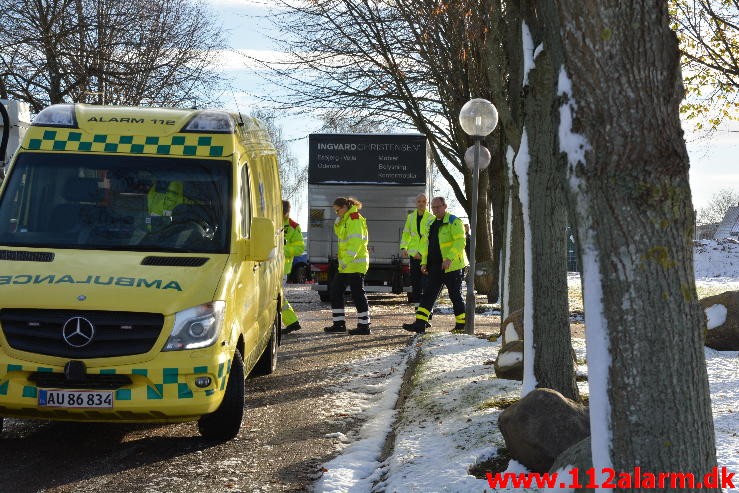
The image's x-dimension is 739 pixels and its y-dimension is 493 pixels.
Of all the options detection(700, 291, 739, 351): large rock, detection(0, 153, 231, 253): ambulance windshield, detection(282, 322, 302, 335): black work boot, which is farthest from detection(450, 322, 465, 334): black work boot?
detection(0, 153, 231, 253): ambulance windshield

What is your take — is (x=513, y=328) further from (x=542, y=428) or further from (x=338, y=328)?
(x=338, y=328)

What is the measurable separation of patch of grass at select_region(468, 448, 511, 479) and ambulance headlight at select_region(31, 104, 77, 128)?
4.03m

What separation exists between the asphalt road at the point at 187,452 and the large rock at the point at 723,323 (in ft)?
12.7

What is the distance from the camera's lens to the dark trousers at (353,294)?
1359 centimetres

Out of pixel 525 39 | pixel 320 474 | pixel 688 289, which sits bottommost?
pixel 320 474

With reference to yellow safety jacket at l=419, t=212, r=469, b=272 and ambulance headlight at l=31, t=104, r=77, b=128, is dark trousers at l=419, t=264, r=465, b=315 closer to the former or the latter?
yellow safety jacket at l=419, t=212, r=469, b=272

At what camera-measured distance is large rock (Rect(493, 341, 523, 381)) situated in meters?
8.27

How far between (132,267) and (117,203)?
82 cm

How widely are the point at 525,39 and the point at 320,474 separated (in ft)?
10.3

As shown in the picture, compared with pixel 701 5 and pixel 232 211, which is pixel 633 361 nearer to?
pixel 232 211

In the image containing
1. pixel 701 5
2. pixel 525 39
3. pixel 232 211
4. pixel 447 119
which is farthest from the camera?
pixel 447 119

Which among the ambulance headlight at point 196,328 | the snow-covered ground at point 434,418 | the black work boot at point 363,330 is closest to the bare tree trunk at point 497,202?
the black work boot at point 363,330

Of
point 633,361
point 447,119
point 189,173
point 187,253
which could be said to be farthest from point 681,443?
point 447,119

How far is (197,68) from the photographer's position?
32125mm
